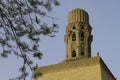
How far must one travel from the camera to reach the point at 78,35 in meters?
30.2

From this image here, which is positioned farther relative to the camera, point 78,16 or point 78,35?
point 78,16

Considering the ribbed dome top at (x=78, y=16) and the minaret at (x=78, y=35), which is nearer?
the minaret at (x=78, y=35)

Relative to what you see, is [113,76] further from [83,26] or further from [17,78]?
[17,78]

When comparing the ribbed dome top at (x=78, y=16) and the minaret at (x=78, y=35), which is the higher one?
the ribbed dome top at (x=78, y=16)

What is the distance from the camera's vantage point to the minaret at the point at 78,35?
29.4m

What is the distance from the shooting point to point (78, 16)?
31.7 m

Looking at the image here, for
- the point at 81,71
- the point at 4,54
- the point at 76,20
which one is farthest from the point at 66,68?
the point at 4,54

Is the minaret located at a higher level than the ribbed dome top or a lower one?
lower

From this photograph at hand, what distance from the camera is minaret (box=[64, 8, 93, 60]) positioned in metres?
29.4

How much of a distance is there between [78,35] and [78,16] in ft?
7.12

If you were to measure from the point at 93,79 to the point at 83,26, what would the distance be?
5755 mm

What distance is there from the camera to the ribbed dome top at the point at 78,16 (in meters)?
31.6

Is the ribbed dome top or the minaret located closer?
the minaret

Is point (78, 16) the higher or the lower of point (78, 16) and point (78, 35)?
the higher
